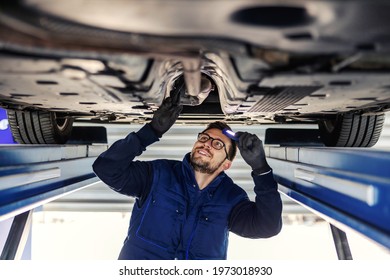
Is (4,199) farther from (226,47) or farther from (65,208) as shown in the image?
(65,208)

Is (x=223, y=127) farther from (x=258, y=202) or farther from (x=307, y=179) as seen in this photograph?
(x=307, y=179)

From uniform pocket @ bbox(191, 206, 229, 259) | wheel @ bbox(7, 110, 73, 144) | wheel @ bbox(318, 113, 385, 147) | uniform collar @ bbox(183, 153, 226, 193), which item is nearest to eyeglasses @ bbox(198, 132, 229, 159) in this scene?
uniform collar @ bbox(183, 153, 226, 193)

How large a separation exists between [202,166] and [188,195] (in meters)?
0.14

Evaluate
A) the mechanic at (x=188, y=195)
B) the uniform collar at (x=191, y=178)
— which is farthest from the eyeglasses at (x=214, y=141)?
the uniform collar at (x=191, y=178)

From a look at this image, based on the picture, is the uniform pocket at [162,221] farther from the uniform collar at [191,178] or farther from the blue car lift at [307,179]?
the blue car lift at [307,179]

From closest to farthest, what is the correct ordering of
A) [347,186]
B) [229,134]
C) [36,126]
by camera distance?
[347,186], [229,134], [36,126]

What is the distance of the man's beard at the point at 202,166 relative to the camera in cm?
155

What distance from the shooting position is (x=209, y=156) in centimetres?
156

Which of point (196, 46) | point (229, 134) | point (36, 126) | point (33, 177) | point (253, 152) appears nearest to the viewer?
point (196, 46)

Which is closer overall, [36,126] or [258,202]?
[258,202]

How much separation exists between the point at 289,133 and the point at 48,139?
128 cm

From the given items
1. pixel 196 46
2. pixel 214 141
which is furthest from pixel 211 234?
pixel 196 46

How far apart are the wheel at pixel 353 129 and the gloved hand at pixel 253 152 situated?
1.36ft

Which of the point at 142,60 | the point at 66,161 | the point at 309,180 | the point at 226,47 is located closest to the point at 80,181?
the point at 66,161
